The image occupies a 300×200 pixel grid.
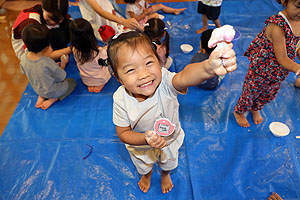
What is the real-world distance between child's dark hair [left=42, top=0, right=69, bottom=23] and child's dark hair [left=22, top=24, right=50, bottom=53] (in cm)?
48

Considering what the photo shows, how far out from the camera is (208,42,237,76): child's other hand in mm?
679

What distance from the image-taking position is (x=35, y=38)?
1795mm

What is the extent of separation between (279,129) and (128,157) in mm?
1263

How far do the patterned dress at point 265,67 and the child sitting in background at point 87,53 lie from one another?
1.21 metres

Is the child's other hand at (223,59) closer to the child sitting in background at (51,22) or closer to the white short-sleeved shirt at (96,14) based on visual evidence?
the child sitting in background at (51,22)

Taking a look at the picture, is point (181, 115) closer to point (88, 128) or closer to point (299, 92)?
point (88, 128)

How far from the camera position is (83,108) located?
212 centimetres

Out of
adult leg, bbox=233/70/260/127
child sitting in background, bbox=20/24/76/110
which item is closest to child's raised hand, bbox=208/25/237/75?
adult leg, bbox=233/70/260/127

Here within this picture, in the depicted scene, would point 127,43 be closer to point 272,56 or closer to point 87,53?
point 272,56

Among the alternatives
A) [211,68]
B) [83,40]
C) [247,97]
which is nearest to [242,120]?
[247,97]

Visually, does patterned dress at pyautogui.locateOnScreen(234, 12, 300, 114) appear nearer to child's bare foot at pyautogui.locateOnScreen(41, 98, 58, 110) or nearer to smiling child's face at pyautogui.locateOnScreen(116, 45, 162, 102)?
smiling child's face at pyautogui.locateOnScreen(116, 45, 162, 102)

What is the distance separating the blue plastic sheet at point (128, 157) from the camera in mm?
1562

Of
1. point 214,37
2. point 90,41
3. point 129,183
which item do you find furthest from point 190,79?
point 90,41

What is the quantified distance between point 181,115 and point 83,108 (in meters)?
0.95
